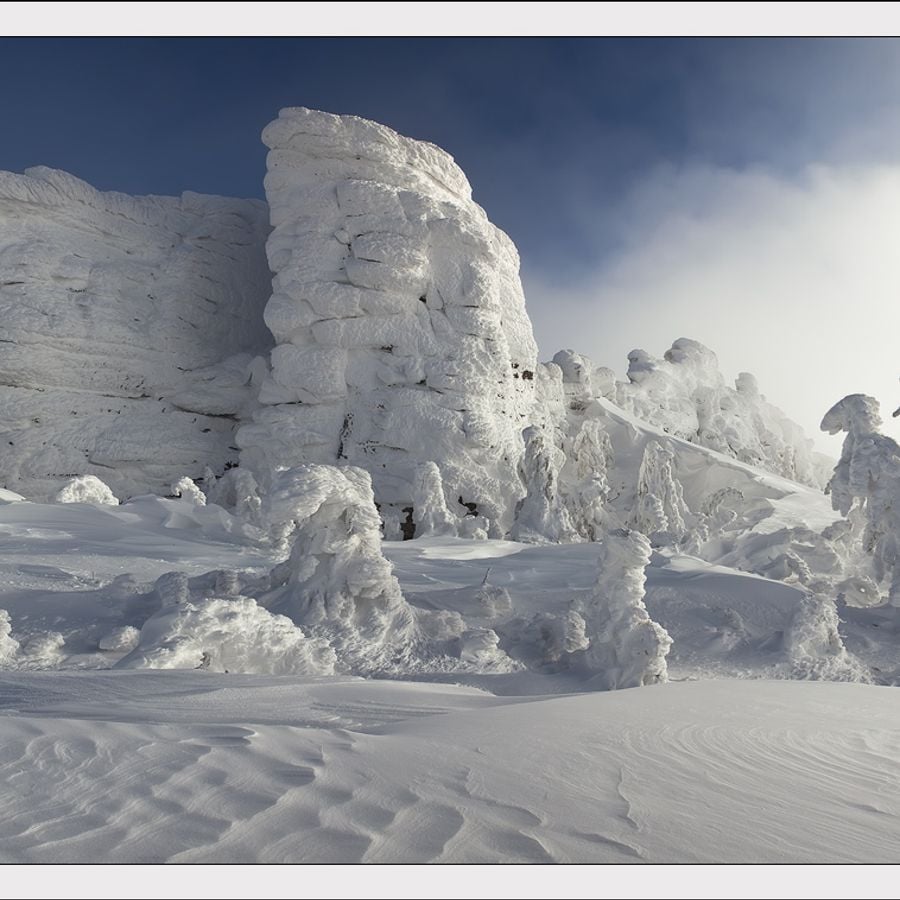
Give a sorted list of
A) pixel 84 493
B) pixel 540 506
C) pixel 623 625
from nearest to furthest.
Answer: pixel 623 625 → pixel 84 493 → pixel 540 506

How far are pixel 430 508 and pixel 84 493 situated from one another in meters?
6.47

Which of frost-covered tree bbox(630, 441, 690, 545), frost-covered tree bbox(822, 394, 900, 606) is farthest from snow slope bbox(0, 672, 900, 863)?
frost-covered tree bbox(630, 441, 690, 545)

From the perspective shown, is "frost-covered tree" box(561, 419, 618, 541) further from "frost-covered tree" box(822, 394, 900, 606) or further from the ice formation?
"frost-covered tree" box(822, 394, 900, 606)

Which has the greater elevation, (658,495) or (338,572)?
(658,495)

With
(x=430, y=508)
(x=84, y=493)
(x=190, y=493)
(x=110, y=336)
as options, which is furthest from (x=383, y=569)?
(x=110, y=336)

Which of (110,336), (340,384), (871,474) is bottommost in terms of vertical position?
(871,474)

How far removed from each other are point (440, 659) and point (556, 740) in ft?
14.2

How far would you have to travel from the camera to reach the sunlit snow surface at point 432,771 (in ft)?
4.95

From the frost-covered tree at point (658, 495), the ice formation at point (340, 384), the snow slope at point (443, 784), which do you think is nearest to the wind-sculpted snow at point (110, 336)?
the ice formation at point (340, 384)

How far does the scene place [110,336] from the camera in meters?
22.9

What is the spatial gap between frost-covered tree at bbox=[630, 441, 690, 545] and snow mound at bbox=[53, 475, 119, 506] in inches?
436

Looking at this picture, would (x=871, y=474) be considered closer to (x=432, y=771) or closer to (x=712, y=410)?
(x=432, y=771)

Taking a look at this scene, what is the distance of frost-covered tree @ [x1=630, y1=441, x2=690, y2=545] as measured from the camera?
18.6m

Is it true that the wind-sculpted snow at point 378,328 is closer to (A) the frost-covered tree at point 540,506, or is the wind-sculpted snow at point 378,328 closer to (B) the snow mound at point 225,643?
(A) the frost-covered tree at point 540,506
